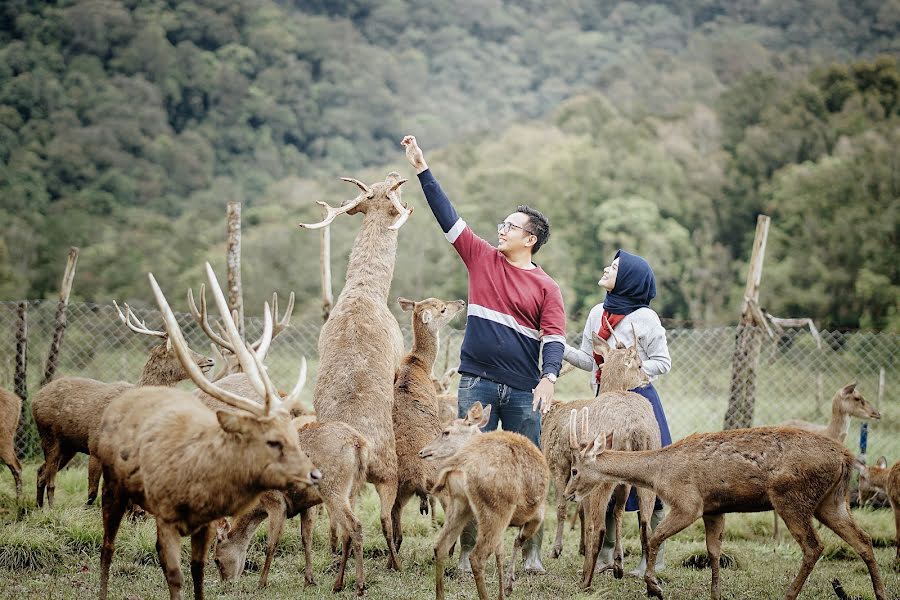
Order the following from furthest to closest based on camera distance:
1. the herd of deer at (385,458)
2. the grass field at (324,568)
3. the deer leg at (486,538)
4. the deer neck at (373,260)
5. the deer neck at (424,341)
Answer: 1. the deer neck at (424,341)
2. the deer neck at (373,260)
3. the grass field at (324,568)
4. the deer leg at (486,538)
5. the herd of deer at (385,458)

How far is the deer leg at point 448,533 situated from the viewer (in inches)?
228

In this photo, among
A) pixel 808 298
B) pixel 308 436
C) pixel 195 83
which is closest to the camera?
pixel 308 436

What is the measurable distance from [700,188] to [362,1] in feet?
156

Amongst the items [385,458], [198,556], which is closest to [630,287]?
[385,458]

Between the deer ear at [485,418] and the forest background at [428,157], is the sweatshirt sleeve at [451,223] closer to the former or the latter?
the deer ear at [485,418]

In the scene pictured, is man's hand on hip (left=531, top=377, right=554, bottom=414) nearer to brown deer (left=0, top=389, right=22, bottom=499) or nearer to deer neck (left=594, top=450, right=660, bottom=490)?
deer neck (left=594, top=450, right=660, bottom=490)

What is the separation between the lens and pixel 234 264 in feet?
33.8

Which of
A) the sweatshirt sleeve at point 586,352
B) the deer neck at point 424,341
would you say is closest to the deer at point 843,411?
the sweatshirt sleeve at point 586,352

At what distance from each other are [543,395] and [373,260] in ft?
7.34

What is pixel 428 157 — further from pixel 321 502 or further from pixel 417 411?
pixel 321 502

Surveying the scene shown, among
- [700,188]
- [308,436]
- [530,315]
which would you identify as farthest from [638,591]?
[700,188]

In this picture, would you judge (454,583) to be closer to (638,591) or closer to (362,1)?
(638,591)

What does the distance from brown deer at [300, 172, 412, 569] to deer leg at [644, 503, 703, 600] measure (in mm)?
1856

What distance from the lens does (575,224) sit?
39969 mm
